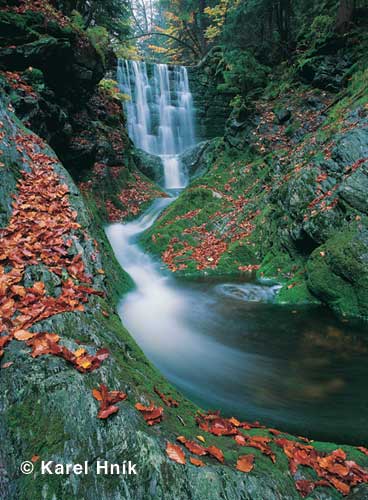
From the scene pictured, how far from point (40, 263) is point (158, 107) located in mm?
20383

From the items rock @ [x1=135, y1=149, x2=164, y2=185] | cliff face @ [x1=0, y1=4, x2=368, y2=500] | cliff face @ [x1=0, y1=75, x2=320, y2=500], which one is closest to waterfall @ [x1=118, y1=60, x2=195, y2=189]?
rock @ [x1=135, y1=149, x2=164, y2=185]

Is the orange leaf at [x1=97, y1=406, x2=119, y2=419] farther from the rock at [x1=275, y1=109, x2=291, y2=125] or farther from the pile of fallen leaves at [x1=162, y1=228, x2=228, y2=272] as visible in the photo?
the rock at [x1=275, y1=109, x2=291, y2=125]

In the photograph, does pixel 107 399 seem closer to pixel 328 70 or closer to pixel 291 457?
pixel 291 457

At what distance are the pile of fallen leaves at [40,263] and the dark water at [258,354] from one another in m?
2.00

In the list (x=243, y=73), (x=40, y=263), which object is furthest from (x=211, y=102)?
(x=40, y=263)

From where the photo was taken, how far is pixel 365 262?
5.03m

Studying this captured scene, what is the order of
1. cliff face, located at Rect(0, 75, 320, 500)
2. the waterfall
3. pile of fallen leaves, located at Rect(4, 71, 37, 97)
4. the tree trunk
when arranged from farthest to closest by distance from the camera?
the tree trunk < the waterfall < pile of fallen leaves, located at Rect(4, 71, 37, 97) < cliff face, located at Rect(0, 75, 320, 500)

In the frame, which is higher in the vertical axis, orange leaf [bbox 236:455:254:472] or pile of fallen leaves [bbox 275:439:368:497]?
orange leaf [bbox 236:455:254:472]

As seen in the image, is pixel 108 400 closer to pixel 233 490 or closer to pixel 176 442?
pixel 176 442

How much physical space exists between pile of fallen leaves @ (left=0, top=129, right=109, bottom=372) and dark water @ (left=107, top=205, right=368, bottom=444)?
2002mm

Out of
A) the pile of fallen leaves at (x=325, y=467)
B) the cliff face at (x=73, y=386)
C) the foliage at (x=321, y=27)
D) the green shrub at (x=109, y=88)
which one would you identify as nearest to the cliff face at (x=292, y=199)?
the foliage at (x=321, y=27)

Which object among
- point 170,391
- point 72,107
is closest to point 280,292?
point 170,391

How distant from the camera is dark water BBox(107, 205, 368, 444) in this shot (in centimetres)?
328

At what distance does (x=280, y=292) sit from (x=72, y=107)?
1037 cm
